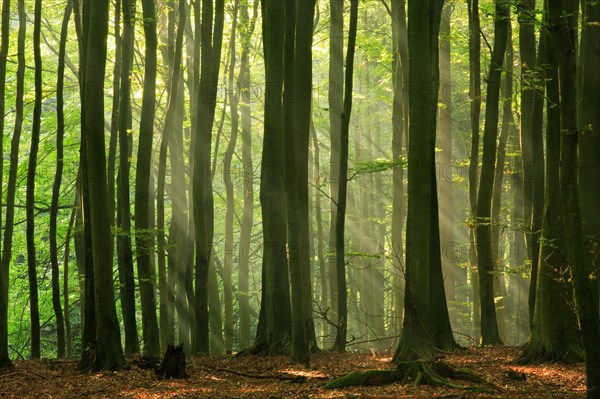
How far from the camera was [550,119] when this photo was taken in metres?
9.30

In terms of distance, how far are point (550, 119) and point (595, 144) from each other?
0.77 m

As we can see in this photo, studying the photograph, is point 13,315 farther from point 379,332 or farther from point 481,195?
point 481,195

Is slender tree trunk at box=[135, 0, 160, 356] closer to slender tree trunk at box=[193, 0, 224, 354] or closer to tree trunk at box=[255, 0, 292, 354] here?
slender tree trunk at box=[193, 0, 224, 354]

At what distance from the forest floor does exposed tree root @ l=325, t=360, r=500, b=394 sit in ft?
0.48

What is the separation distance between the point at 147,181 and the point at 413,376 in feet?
24.4

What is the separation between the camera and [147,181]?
44.8 ft

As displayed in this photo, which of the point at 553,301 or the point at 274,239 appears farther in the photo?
the point at 274,239

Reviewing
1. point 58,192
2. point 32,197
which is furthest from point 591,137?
point 58,192

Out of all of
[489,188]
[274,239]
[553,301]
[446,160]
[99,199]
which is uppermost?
[446,160]

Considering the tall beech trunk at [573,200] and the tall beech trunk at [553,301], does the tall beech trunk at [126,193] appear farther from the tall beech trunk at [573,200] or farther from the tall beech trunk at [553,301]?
the tall beech trunk at [573,200]

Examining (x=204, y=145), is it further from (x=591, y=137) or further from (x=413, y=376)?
(x=413, y=376)

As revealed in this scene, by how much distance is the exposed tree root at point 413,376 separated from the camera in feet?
26.1

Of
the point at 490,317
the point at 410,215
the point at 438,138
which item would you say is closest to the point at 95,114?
the point at 410,215

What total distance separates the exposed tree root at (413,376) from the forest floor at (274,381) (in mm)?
145
